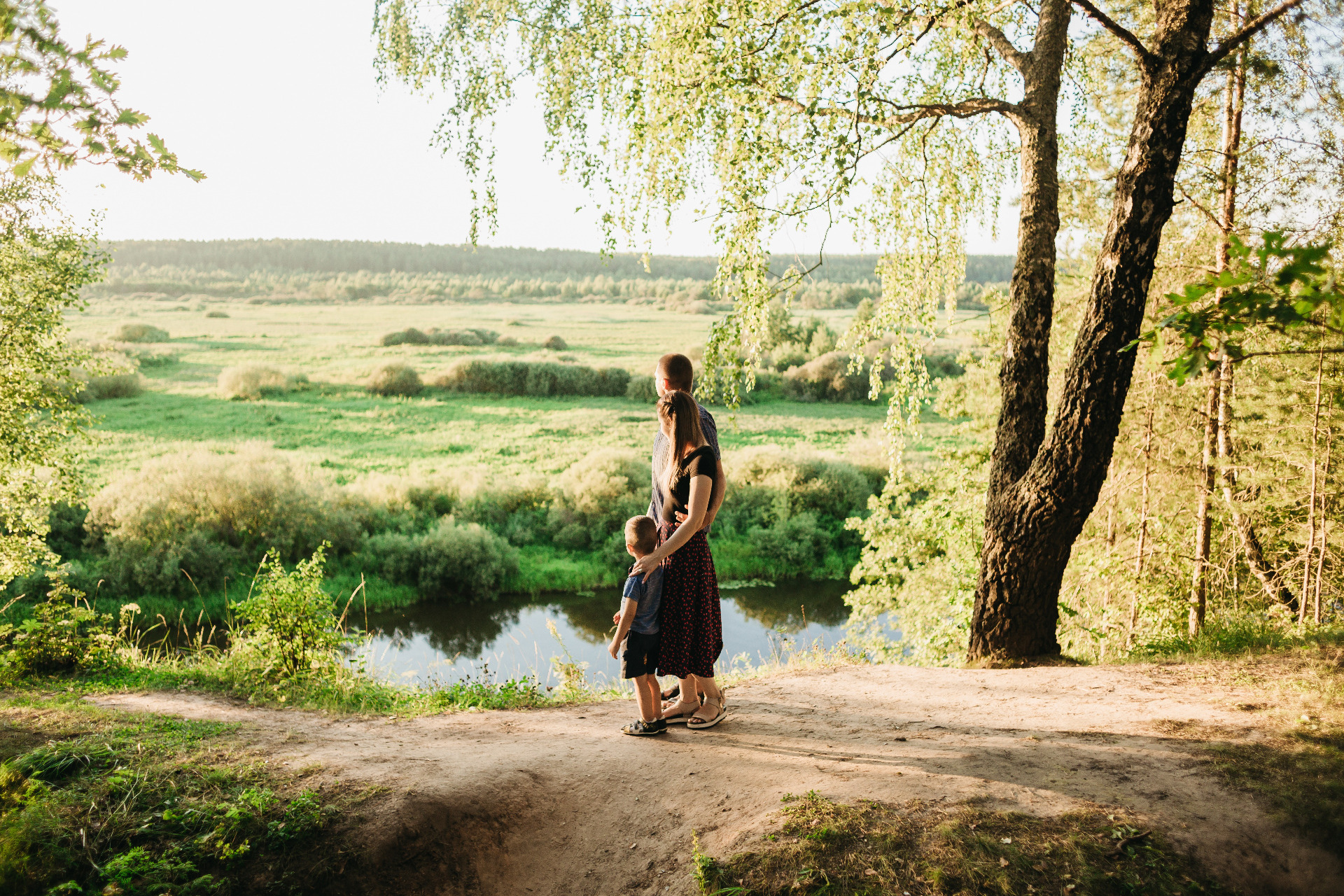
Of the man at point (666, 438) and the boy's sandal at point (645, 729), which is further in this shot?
the boy's sandal at point (645, 729)

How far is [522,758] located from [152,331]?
1926 inches

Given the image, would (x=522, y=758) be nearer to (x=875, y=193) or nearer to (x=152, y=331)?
(x=875, y=193)

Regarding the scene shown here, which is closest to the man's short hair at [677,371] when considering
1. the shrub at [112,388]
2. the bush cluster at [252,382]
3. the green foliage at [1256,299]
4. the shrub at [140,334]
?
the green foliage at [1256,299]

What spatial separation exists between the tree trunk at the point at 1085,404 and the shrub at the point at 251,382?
34.2 metres

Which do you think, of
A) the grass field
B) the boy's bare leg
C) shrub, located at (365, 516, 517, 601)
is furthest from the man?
the grass field

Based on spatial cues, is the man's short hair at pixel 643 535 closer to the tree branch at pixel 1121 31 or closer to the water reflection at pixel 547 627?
the tree branch at pixel 1121 31

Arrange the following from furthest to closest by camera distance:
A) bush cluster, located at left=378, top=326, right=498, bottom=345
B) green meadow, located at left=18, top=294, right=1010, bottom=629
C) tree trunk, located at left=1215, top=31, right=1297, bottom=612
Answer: bush cluster, located at left=378, top=326, right=498, bottom=345, green meadow, located at left=18, top=294, right=1010, bottom=629, tree trunk, located at left=1215, top=31, right=1297, bottom=612

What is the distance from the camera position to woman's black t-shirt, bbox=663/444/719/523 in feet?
13.5

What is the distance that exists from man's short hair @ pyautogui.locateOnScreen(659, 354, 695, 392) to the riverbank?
2001 millimetres

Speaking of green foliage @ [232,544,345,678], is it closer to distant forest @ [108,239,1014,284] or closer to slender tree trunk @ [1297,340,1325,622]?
slender tree trunk @ [1297,340,1325,622]

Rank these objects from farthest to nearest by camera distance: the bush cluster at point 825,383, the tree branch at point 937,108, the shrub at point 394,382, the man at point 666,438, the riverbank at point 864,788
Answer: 1. the bush cluster at point 825,383
2. the shrub at point 394,382
3. the tree branch at point 937,108
4. the man at point 666,438
5. the riverbank at point 864,788

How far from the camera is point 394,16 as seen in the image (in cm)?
675

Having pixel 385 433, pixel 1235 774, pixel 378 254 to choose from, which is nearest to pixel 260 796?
pixel 1235 774

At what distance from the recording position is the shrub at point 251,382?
110ft
